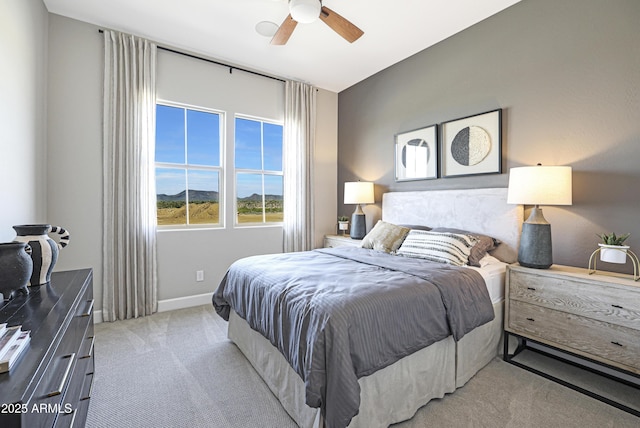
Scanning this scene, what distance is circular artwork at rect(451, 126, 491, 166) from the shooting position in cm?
285

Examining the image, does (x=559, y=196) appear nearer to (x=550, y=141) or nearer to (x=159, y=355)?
(x=550, y=141)

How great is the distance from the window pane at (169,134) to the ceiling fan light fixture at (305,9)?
6.76 ft

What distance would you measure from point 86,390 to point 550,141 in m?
3.60

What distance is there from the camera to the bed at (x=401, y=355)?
147 cm

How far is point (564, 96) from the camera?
2.37 m

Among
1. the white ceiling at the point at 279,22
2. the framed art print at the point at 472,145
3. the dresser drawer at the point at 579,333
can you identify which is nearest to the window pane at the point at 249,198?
the white ceiling at the point at 279,22

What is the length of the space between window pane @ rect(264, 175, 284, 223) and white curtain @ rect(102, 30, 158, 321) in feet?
4.79

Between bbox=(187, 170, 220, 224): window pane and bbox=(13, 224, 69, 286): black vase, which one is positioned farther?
bbox=(187, 170, 220, 224): window pane

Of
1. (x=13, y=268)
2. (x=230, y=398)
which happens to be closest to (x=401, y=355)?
(x=230, y=398)

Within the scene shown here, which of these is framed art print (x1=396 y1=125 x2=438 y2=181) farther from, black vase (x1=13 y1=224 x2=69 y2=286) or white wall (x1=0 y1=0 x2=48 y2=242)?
white wall (x1=0 y1=0 x2=48 y2=242)

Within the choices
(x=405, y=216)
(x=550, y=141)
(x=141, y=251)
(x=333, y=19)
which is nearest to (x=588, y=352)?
(x=550, y=141)

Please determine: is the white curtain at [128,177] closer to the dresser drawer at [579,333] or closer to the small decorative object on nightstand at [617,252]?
the dresser drawer at [579,333]

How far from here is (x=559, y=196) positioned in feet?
6.86

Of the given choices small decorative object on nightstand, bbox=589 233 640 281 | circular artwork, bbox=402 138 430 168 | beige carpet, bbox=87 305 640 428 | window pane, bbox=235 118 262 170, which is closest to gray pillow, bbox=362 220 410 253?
circular artwork, bbox=402 138 430 168
